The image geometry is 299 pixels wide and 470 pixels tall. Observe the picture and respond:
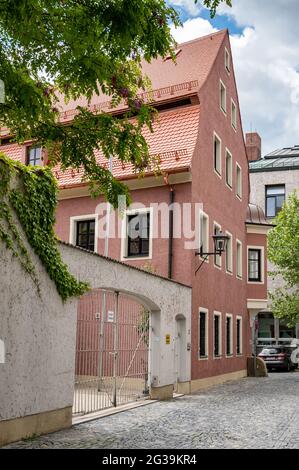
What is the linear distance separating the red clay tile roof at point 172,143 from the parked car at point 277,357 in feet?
51.3

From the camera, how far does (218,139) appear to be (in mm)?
23656

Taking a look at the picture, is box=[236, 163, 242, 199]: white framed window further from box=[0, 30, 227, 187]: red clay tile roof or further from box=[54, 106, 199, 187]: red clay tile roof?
box=[54, 106, 199, 187]: red clay tile roof

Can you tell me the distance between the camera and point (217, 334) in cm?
2300

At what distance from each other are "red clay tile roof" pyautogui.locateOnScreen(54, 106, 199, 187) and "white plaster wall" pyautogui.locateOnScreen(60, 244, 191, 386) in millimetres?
4160

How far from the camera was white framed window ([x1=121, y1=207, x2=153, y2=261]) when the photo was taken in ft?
65.5

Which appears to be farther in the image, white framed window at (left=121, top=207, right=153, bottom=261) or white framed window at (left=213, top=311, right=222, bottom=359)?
white framed window at (left=213, top=311, right=222, bottom=359)

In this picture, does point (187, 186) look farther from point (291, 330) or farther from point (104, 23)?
point (291, 330)

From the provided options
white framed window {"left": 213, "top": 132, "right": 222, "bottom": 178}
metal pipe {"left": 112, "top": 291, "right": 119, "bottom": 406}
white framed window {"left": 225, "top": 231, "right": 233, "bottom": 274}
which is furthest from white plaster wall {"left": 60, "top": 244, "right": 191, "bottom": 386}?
white framed window {"left": 213, "top": 132, "right": 222, "bottom": 178}

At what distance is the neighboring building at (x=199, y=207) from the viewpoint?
19562 millimetres

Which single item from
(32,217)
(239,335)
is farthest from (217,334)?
(32,217)

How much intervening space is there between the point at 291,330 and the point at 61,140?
123ft

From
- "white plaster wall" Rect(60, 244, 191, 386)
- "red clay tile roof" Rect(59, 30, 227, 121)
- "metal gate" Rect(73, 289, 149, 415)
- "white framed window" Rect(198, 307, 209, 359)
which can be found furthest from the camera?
"red clay tile roof" Rect(59, 30, 227, 121)

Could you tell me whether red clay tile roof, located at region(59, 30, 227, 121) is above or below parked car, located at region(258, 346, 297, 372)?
above

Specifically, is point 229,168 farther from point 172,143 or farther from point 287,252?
point 287,252
